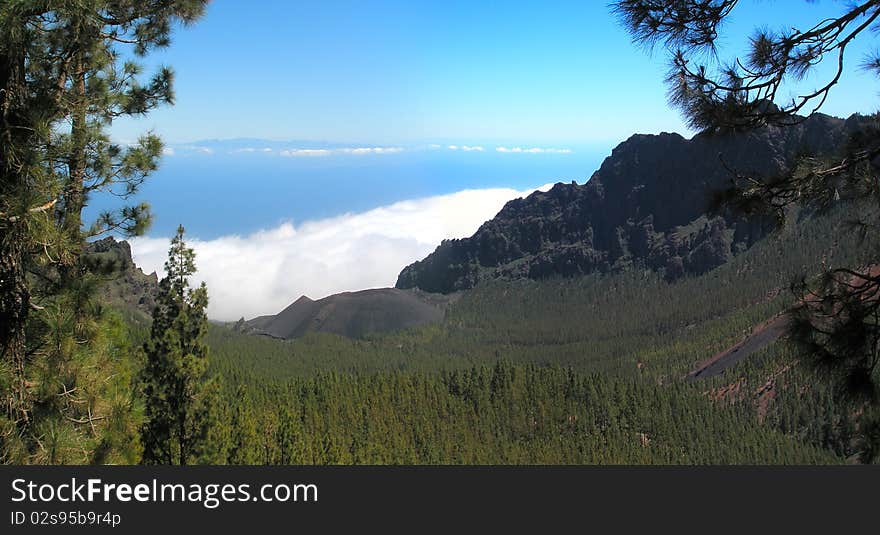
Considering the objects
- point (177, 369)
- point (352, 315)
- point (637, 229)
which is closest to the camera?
point (177, 369)

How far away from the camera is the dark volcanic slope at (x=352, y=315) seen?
150m

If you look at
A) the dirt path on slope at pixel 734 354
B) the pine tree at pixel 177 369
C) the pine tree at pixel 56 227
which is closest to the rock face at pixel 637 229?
the dirt path on slope at pixel 734 354

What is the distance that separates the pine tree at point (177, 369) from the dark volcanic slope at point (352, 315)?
131m

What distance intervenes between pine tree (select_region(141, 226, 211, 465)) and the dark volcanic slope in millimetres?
131234

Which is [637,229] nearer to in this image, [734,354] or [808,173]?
[734,354]

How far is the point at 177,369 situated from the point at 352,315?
14303cm

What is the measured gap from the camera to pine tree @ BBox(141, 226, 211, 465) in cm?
1456

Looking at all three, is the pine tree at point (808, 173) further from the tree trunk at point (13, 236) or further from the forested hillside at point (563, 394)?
the tree trunk at point (13, 236)

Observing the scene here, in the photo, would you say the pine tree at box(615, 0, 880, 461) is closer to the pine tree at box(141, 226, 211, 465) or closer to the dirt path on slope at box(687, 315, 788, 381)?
the pine tree at box(141, 226, 211, 465)

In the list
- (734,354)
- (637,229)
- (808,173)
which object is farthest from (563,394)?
(637,229)

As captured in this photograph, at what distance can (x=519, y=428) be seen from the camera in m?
58.8

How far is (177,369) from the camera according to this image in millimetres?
14555

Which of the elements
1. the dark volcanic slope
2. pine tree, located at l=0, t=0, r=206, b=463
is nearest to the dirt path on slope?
the dark volcanic slope

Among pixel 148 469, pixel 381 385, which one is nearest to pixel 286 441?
pixel 148 469
